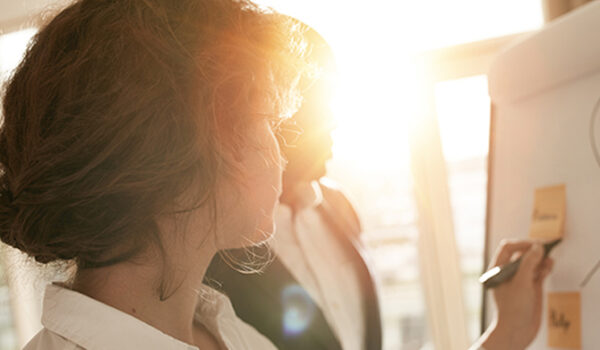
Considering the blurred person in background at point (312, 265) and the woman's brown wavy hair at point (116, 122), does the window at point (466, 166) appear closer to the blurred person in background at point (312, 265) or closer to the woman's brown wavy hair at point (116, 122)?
the blurred person in background at point (312, 265)

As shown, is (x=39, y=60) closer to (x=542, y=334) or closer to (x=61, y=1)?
(x=61, y=1)

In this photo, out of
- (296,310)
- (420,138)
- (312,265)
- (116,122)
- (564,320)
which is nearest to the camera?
(116,122)

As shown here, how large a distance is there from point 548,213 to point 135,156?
75 cm

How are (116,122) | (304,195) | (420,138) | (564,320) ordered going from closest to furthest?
(116,122) < (564,320) < (304,195) < (420,138)

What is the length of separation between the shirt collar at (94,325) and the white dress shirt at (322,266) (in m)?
0.88

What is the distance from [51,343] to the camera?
0.60m

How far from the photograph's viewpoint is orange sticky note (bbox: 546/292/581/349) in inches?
36.5

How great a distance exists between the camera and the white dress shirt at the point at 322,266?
1548 millimetres

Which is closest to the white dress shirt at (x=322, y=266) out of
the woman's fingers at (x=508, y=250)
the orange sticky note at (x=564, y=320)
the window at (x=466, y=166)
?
the woman's fingers at (x=508, y=250)

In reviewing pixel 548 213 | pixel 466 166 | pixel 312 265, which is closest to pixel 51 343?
pixel 548 213

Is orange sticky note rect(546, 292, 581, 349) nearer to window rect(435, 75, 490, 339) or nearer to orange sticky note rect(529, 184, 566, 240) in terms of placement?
Result: orange sticky note rect(529, 184, 566, 240)

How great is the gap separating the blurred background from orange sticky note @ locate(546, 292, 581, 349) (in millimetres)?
1503

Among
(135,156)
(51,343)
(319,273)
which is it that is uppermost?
(135,156)

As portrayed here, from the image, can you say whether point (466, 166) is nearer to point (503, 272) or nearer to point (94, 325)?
point (503, 272)
